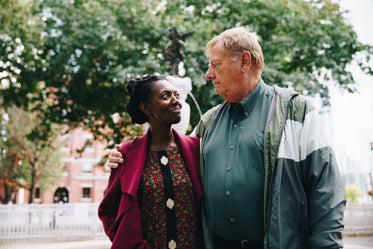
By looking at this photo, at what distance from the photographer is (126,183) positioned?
7.28 ft

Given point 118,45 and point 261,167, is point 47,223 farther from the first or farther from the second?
point 261,167

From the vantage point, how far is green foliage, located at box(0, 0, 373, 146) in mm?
10680

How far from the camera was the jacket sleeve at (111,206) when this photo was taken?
228 centimetres

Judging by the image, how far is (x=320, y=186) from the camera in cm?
182

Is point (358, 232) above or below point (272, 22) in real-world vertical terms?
below

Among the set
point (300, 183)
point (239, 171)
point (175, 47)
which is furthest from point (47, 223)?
point (300, 183)

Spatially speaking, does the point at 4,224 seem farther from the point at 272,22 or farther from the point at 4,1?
the point at 272,22

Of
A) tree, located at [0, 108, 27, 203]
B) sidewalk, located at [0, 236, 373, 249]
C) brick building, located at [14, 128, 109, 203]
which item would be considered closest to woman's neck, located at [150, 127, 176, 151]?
sidewalk, located at [0, 236, 373, 249]

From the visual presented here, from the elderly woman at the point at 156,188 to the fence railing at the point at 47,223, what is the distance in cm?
1157

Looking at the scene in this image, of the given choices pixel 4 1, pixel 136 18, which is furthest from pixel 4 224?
pixel 136 18

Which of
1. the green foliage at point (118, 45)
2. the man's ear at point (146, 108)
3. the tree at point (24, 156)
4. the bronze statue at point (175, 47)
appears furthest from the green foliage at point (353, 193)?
the man's ear at point (146, 108)

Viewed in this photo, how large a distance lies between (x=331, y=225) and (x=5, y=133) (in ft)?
79.1

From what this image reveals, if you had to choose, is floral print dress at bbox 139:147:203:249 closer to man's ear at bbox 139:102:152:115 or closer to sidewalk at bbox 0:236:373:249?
man's ear at bbox 139:102:152:115

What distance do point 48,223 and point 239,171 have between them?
40.9 feet
